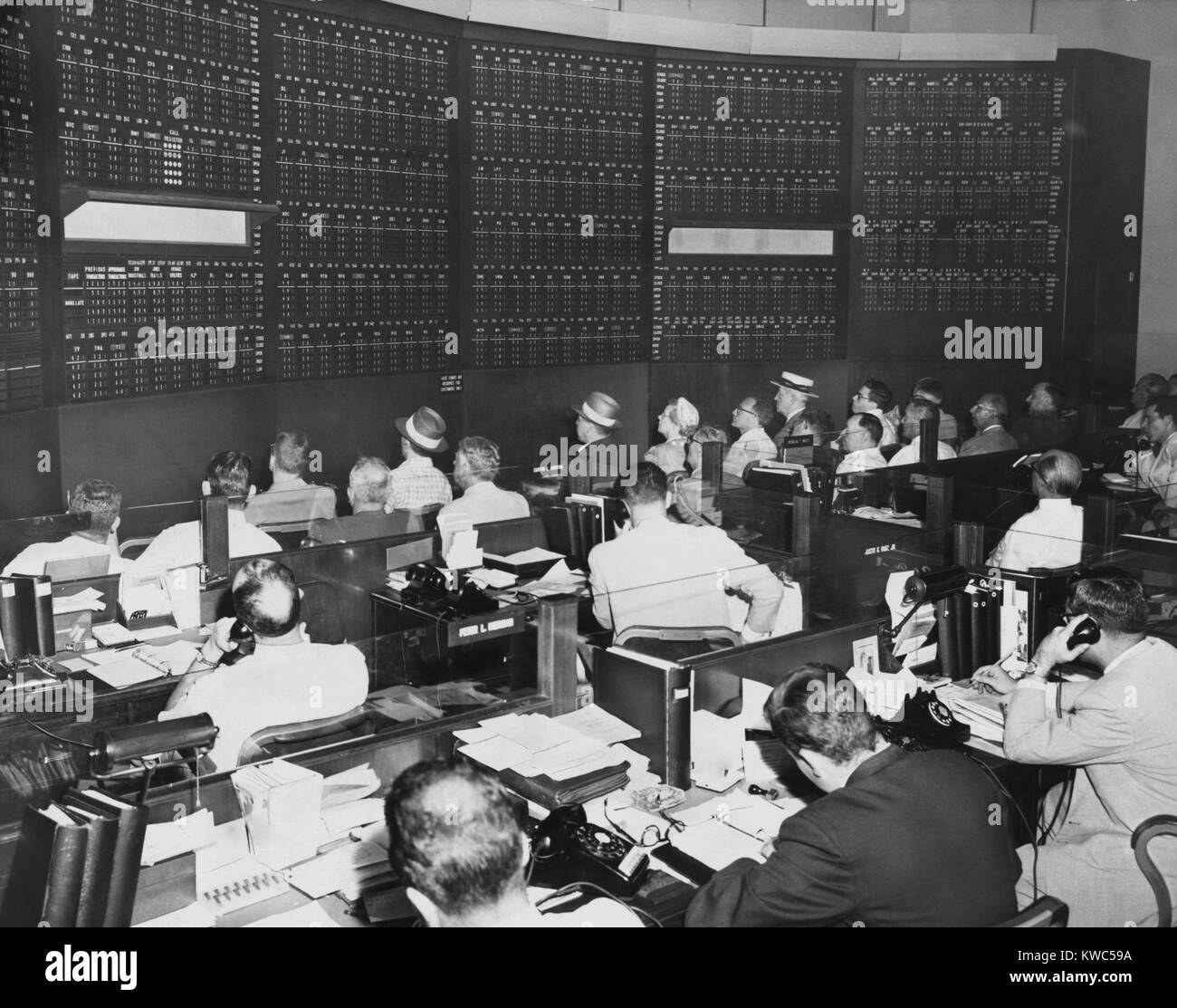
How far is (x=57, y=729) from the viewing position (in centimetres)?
330

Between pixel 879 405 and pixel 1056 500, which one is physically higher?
pixel 879 405

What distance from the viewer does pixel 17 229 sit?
5.07 metres

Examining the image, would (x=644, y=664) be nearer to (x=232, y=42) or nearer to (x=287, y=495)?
(x=287, y=495)

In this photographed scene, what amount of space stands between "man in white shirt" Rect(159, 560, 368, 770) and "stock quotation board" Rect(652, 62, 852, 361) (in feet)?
18.6

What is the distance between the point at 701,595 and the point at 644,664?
3.16ft

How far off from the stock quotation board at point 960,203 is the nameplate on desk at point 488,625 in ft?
19.3

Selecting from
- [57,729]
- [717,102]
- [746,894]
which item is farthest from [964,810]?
[717,102]

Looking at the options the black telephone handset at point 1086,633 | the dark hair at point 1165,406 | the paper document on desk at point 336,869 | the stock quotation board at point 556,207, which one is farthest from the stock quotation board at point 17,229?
the dark hair at point 1165,406

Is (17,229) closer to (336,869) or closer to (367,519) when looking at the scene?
(367,519)

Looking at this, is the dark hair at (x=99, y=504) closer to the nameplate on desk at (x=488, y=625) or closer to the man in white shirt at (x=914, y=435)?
the nameplate on desk at (x=488, y=625)

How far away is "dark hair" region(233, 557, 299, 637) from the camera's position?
292 centimetres

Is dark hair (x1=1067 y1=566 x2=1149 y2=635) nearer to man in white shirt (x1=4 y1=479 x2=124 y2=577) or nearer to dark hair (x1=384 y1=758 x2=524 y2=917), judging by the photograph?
dark hair (x1=384 y1=758 x2=524 y2=917)

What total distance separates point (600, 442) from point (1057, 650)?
16.5ft

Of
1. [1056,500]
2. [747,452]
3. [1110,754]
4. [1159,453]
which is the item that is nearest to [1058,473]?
[1056,500]
